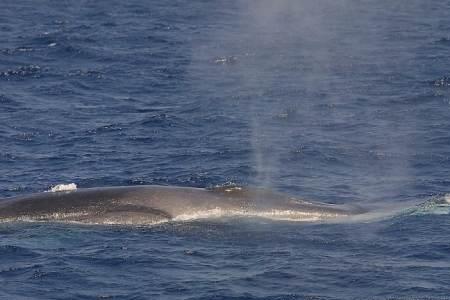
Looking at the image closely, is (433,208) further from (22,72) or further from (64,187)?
(22,72)

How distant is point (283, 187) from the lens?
158 ft

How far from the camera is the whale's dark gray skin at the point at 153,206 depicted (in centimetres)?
4091

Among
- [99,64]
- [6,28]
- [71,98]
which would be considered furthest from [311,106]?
[6,28]

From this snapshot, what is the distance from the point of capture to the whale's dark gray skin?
40906 millimetres

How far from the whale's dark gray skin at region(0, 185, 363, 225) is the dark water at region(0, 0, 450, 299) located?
0.65 metres

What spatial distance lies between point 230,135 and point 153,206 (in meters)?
16.7

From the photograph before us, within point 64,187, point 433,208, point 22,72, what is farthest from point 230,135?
point 22,72

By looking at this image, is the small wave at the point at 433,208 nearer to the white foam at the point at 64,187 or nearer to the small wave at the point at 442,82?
the white foam at the point at 64,187

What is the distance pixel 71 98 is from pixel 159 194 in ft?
86.7

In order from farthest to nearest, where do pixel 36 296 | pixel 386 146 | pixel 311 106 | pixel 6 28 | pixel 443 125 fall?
pixel 6 28 → pixel 311 106 → pixel 443 125 → pixel 386 146 → pixel 36 296

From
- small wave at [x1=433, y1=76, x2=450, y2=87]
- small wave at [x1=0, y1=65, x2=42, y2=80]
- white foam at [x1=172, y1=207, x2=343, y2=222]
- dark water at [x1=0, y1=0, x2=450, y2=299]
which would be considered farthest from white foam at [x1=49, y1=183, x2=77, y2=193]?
small wave at [x1=433, y1=76, x2=450, y2=87]

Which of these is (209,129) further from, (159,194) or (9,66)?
(9,66)

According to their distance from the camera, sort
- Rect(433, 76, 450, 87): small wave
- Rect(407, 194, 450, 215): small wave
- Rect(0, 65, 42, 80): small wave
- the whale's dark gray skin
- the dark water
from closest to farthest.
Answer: the dark water < the whale's dark gray skin < Rect(407, 194, 450, 215): small wave < Rect(433, 76, 450, 87): small wave < Rect(0, 65, 42, 80): small wave

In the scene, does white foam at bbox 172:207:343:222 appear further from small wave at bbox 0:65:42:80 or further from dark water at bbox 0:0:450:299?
small wave at bbox 0:65:42:80
